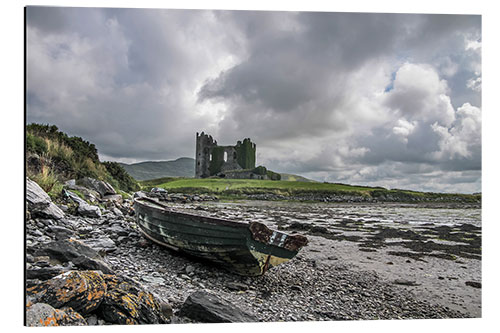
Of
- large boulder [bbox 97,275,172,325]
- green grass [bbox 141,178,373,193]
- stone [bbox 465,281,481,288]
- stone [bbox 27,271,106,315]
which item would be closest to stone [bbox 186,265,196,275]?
large boulder [bbox 97,275,172,325]

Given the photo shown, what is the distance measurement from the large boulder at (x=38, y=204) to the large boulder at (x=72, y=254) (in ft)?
3.99

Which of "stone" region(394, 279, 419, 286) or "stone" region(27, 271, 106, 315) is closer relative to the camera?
"stone" region(27, 271, 106, 315)

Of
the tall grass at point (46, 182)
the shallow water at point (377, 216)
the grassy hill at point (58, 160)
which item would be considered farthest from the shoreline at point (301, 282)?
the shallow water at point (377, 216)

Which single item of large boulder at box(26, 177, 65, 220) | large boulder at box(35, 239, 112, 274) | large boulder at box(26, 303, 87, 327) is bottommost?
large boulder at box(26, 303, 87, 327)

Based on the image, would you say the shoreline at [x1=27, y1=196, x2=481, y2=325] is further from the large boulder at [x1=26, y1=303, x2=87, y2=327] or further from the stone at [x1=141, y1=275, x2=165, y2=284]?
the large boulder at [x1=26, y1=303, x2=87, y2=327]

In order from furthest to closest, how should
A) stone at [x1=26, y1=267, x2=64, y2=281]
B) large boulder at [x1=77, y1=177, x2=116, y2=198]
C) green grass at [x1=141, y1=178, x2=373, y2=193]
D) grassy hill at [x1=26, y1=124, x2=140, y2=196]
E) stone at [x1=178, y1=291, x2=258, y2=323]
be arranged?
green grass at [x1=141, y1=178, x2=373, y2=193] → large boulder at [x1=77, y1=177, x2=116, y2=198] → grassy hill at [x1=26, y1=124, x2=140, y2=196] → stone at [x1=178, y1=291, x2=258, y2=323] → stone at [x1=26, y1=267, x2=64, y2=281]

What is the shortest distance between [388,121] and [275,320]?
4.01m

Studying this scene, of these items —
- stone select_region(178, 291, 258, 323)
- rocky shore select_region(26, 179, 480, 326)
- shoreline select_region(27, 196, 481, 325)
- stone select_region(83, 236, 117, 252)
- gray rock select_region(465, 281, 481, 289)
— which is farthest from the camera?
gray rock select_region(465, 281, 481, 289)

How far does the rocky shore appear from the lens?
106 inches

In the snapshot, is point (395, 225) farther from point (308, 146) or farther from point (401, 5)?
point (401, 5)

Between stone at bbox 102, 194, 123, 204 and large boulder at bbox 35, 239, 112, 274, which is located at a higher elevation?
stone at bbox 102, 194, 123, 204

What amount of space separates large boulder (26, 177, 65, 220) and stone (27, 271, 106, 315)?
1979mm

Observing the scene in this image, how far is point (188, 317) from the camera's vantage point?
3148 millimetres

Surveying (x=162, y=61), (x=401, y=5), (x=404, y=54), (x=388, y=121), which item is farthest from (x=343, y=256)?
(x=162, y=61)
